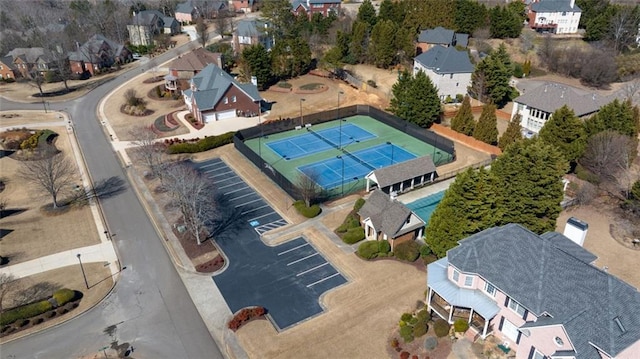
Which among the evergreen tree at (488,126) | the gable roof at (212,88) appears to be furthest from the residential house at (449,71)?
the gable roof at (212,88)

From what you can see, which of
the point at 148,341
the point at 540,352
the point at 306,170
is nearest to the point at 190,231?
the point at 148,341

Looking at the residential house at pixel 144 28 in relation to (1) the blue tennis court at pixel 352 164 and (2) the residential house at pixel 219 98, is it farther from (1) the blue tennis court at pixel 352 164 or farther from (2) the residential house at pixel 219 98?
(1) the blue tennis court at pixel 352 164

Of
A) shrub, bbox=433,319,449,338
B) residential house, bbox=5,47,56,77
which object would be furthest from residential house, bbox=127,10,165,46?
shrub, bbox=433,319,449,338

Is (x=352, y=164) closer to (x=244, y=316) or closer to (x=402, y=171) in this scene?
(x=402, y=171)

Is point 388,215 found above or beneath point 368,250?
above

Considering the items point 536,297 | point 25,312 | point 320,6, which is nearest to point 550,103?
point 536,297

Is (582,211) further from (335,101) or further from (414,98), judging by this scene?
(335,101)
